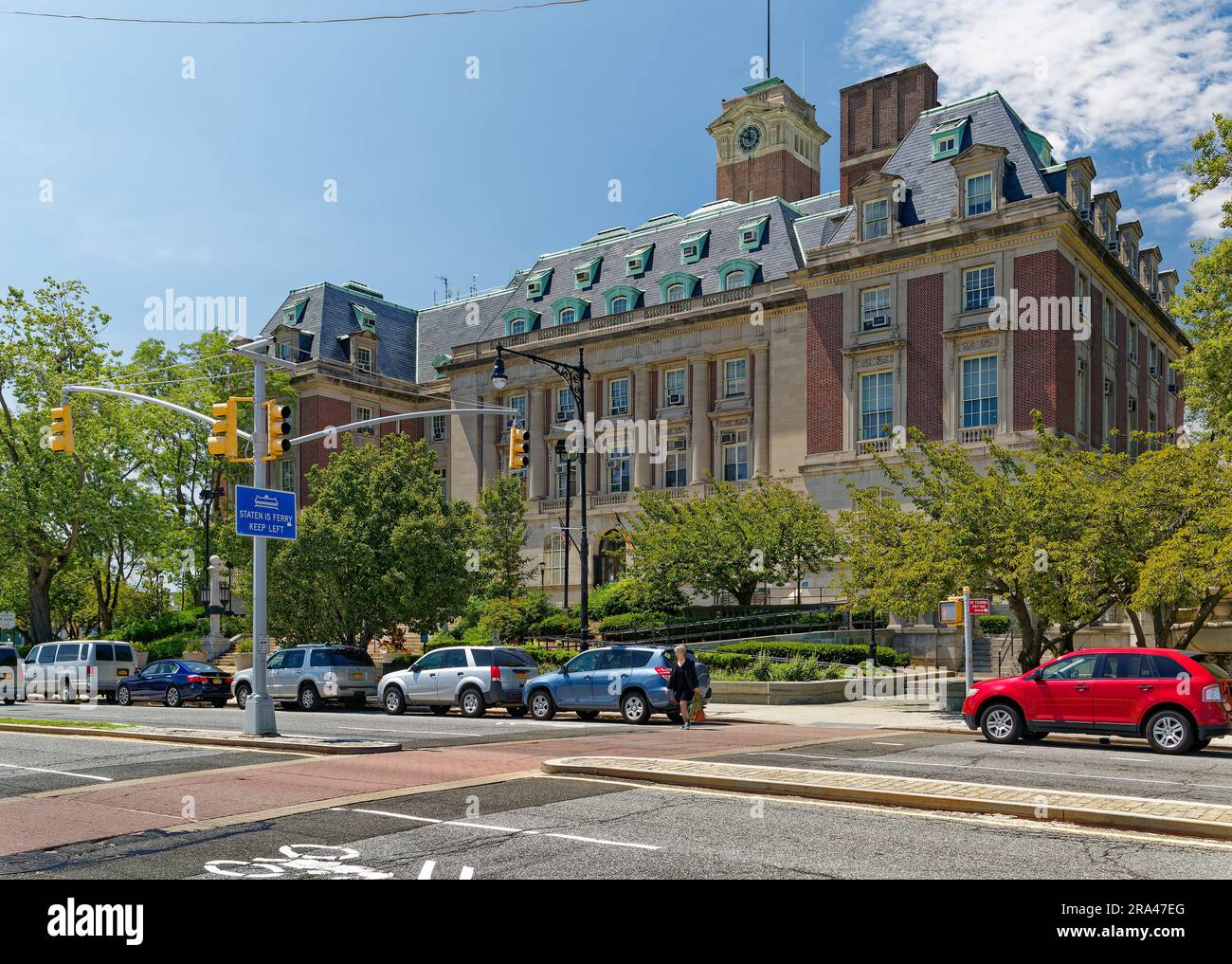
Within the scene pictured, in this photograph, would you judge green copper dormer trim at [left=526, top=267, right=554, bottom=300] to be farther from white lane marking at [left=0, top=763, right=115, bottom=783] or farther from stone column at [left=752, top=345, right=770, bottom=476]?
white lane marking at [left=0, top=763, right=115, bottom=783]

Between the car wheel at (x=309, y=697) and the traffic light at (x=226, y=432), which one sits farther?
the car wheel at (x=309, y=697)

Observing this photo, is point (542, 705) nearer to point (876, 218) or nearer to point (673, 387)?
point (876, 218)

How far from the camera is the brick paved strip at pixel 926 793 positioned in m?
10.6

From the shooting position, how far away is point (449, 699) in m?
28.0

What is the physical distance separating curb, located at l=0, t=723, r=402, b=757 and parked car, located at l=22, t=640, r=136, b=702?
1395 centimetres

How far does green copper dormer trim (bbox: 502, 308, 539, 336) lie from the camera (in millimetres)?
67688

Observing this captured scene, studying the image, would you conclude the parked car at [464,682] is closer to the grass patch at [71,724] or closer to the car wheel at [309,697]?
the car wheel at [309,697]

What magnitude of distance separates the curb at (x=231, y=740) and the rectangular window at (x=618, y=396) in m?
41.2

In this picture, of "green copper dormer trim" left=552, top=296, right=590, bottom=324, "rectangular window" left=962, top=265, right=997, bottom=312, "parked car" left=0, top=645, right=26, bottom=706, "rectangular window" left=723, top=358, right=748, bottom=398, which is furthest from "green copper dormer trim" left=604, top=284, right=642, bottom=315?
"parked car" left=0, top=645, right=26, bottom=706

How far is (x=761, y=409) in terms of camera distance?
55.9 meters

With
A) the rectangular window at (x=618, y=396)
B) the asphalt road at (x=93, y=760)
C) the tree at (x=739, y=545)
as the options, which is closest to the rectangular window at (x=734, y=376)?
the rectangular window at (x=618, y=396)

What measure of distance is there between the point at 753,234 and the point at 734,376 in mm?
8344

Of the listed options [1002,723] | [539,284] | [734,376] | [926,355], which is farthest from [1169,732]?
[539,284]

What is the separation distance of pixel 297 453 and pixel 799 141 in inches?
1519
